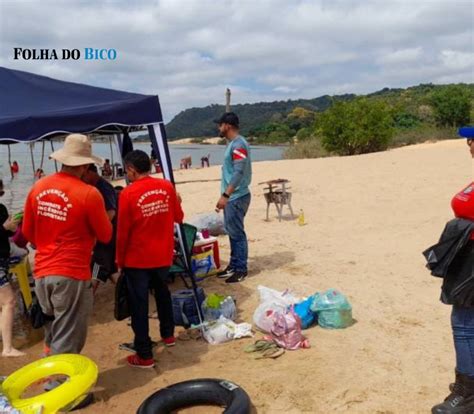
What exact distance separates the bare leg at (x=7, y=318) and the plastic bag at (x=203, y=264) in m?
2.22

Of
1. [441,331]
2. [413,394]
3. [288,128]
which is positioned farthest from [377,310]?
[288,128]

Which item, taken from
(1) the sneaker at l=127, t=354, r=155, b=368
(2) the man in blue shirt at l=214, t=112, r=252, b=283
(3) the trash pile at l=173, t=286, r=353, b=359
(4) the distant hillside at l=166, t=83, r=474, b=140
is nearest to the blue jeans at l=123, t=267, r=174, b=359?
(1) the sneaker at l=127, t=354, r=155, b=368

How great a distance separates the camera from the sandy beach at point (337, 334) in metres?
3.45

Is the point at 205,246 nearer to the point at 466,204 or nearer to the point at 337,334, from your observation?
the point at 337,334

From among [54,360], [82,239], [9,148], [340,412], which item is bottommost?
[340,412]

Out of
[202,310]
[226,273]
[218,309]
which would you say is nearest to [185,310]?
[202,310]

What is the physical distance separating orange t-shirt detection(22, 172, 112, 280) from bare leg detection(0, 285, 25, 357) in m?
1.07

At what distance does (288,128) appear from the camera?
227 feet

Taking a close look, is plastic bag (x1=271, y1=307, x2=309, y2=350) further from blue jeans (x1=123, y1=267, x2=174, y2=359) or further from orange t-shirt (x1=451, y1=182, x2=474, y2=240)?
orange t-shirt (x1=451, y1=182, x2=474, y2=240)

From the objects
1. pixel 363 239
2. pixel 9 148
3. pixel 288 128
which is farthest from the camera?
pixel 288 128

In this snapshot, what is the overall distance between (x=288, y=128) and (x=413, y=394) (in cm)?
6710

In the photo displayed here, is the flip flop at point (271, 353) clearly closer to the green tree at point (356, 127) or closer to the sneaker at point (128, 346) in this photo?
the sneaker at point (128, 346)

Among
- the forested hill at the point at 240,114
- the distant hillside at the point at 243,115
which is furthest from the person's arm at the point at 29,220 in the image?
the forested hill at the point at 240,114

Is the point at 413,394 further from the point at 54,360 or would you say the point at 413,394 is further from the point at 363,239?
the point at 363,239
